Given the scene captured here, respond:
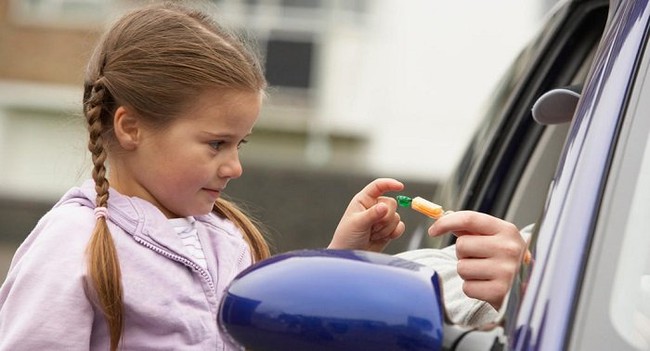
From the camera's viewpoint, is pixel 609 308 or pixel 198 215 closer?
pixel 609 308

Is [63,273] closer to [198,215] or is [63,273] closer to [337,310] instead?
[198,215]

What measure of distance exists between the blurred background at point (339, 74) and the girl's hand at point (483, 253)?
56.8 ft

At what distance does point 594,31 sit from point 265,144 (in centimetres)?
1803

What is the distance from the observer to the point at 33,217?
17.6 m

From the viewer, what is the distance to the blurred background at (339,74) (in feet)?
69.0

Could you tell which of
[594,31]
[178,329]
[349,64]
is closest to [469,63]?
[349,64]

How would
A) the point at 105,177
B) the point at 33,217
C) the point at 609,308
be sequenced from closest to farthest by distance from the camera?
the point at 609,308, the point at 105,177, the point at 33,217

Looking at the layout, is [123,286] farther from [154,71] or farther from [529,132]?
[529,132]

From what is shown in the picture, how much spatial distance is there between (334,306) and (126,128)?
0.84m

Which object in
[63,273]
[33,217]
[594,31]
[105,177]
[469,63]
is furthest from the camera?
[469,63]

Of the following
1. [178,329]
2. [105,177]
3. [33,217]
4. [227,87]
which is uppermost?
[227,87]

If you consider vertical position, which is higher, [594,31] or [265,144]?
[594,31]

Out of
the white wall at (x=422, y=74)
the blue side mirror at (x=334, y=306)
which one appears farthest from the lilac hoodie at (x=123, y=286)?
the white wall at (x=422, y=74)

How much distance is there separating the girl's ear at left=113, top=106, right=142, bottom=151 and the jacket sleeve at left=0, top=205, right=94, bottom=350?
0.19m
